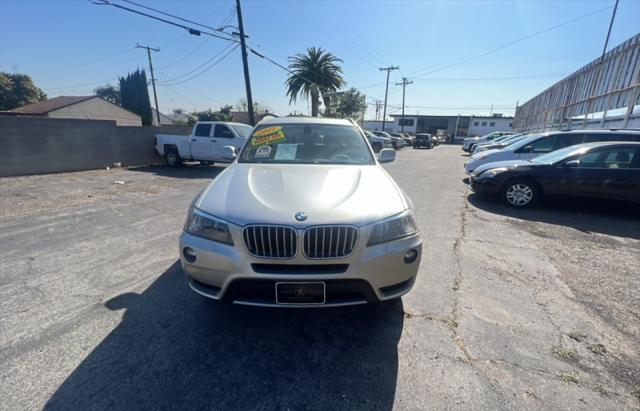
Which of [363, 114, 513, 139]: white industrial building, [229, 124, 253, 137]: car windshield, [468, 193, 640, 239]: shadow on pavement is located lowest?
[468, 193, 640, 239]: shadow on pavement

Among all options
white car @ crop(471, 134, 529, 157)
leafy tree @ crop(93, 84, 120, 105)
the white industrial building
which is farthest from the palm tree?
leafy tree @ crop(93, 84, 120, 105)

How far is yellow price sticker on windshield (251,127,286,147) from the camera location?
357 cm

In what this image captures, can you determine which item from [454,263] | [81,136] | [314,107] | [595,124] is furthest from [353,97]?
[454,263]

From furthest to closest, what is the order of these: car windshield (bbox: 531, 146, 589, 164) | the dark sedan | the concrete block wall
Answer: the concrete block wall
car windshield (bbox: 531, 146, 589, 164)
the dark sedan

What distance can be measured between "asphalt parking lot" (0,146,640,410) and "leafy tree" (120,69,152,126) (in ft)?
163

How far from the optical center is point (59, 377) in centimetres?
180

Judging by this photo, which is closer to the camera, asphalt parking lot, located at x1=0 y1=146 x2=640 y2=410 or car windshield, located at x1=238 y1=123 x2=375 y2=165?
asphalt parking lot, located at x1=0 y1=146 x2=640 y2=410

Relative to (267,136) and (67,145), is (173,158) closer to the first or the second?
(67,145)

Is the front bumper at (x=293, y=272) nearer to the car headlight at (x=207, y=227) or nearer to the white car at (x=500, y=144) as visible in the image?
the car headlight at (x=207, y=227)

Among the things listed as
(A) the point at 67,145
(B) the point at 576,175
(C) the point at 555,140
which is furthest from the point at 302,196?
(A) the point at 67,145

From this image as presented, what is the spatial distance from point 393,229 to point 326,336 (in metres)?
1.01

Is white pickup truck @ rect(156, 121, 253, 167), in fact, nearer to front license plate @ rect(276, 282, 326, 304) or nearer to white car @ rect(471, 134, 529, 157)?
front license plate @ rect(276, 282, 326, 304)

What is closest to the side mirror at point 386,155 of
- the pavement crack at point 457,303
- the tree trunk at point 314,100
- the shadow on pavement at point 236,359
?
the pavement crack at point 457,303

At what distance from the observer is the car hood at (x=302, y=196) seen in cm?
196
